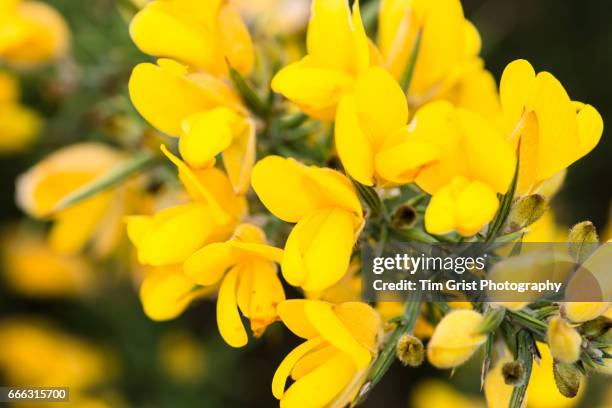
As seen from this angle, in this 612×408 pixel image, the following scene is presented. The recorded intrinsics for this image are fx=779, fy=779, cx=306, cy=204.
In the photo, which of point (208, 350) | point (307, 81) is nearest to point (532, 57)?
point (208, 350)

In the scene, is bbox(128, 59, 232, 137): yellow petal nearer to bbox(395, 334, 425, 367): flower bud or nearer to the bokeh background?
bbox(395, 334, 425, 367): flower bud

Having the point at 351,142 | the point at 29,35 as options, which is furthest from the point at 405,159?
the point at 29,35

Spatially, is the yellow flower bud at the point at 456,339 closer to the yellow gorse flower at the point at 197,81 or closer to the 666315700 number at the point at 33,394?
the yellow gorse flower at the point at 197,81

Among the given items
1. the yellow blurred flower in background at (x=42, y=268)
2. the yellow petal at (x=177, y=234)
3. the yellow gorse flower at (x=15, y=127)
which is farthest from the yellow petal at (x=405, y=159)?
the yellow blurred flower in background at (x=42, y=268)

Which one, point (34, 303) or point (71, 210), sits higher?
point (71, 210)

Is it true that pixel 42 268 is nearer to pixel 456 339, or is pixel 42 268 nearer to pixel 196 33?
pixel 196 33

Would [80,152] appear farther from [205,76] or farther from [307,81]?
[307,81]

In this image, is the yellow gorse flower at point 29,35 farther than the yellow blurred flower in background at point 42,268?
No
